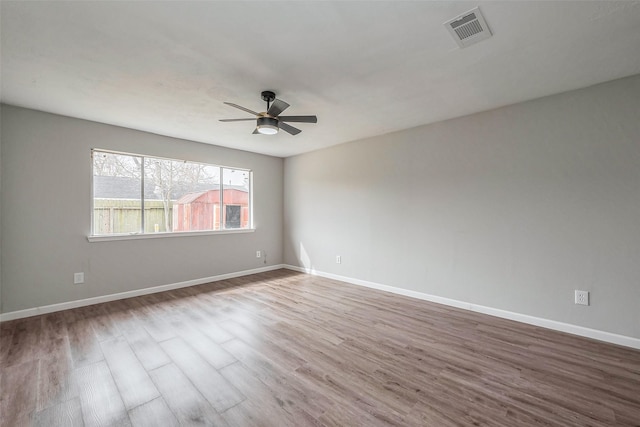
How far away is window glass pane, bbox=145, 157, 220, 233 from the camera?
424cm

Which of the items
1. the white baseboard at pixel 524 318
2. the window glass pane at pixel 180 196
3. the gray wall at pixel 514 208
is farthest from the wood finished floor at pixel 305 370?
the window glass pane at pixel 180 196

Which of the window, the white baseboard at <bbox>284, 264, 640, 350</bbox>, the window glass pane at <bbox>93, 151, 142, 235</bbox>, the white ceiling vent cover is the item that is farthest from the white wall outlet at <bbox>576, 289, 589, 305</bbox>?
the window glass pane at <bbox>93, 151, 142, 235</bbox>

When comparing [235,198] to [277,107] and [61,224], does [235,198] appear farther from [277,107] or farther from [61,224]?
[277,107]

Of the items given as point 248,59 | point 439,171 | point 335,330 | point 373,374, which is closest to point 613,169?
point 439,171

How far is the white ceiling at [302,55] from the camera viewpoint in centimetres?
172

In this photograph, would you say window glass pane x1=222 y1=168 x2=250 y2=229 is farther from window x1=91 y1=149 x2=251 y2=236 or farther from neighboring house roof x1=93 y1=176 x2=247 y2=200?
neighboring house roof x1=93 y1=176 x2=247 y2=200

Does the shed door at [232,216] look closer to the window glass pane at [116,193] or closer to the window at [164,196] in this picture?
the window at [164,196]

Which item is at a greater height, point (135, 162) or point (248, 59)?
point (248, 59)

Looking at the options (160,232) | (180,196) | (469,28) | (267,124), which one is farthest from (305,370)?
(180,196)

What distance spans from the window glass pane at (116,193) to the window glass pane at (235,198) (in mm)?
1409

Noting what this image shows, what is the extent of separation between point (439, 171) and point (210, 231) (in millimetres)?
3918

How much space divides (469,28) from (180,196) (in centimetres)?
445

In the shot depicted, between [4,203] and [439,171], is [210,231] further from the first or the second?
[439,171]

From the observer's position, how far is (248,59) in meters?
2.21
